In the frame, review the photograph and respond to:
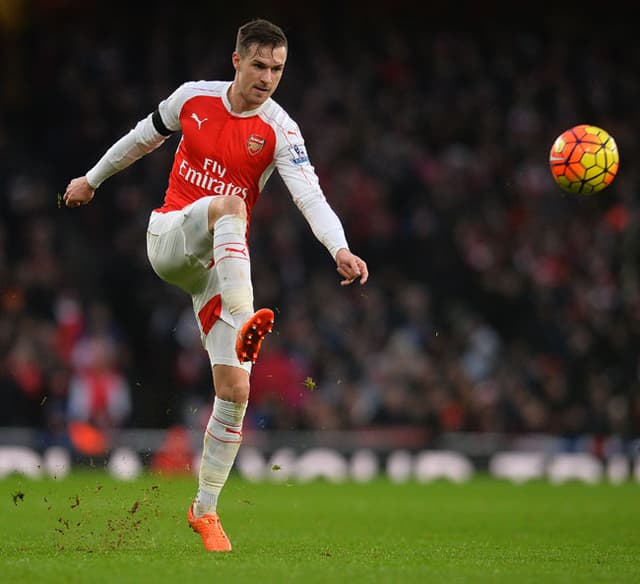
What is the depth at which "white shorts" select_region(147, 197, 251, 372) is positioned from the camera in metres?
7.18

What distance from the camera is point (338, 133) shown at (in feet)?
65.0

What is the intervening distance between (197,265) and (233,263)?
0.57m

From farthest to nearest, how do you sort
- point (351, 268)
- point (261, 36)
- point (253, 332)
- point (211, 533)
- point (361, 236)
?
1. point (361, 236)
2. point (211, 533)
3. point (261, 36)
4. point (351, 268)
5. point (253, 332)

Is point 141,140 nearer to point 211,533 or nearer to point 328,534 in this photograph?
point 211,533

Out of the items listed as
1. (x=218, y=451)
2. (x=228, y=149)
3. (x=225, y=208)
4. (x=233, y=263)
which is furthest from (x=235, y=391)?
(x=228, y=149)

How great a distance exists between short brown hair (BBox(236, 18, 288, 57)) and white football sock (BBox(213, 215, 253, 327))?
990 mm

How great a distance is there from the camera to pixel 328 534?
8.76 metres

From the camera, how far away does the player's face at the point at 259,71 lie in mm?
7164

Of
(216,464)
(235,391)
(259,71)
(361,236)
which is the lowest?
(216,464)

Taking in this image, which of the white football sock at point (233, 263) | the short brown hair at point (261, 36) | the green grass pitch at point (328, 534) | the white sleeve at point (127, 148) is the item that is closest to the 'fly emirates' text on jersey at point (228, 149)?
the white sleeve at point (127, 148)

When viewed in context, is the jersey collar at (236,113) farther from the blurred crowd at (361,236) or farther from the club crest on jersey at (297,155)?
the blurred crowd at (361,236)

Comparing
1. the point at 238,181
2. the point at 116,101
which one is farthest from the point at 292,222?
the point at 238,181

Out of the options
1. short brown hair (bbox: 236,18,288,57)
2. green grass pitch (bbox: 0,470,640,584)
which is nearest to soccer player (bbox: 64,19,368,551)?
short brown hair (bbox: 236,18,288,57)

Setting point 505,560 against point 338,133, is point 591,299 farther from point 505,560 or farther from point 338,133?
point 505,560
